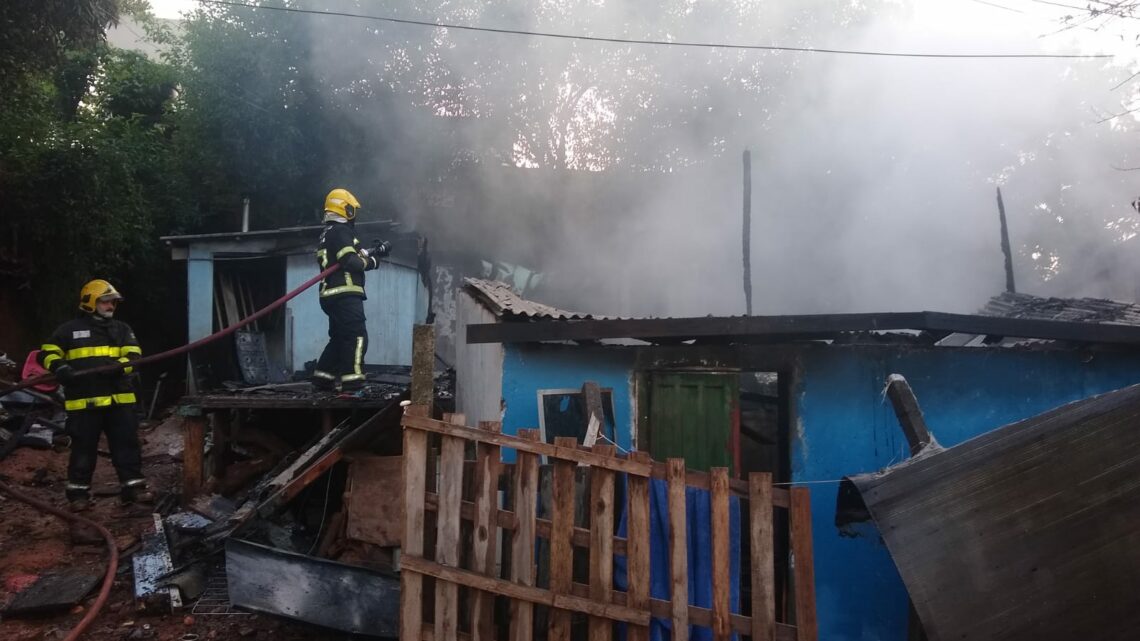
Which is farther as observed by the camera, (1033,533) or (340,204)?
(340,204)

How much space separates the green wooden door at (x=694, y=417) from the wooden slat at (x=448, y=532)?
2490mm

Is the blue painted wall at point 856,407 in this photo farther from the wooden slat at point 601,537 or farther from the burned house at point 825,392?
the wooden slat at point 601,537

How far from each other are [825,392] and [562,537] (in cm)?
300

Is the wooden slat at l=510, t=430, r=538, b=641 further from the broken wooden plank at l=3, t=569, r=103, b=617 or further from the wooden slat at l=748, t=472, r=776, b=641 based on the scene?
the broken wooden plank at l=3, t=569, r=103, b=617

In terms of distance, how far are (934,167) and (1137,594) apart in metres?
14.7

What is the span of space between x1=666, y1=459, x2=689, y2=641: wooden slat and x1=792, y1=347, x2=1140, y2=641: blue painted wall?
2473 millimetres

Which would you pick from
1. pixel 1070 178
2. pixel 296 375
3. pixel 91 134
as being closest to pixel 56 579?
pixel 296 375

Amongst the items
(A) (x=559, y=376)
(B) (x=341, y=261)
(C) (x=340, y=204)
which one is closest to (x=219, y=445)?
(B) (x=341, y=261)

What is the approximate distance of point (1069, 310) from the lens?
7.18 m

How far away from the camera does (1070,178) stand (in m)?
14.7

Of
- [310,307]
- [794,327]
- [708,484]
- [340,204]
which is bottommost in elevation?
[708,484]

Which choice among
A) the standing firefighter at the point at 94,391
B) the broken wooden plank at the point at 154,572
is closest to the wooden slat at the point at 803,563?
the broken wooden plank at the point at 154,572

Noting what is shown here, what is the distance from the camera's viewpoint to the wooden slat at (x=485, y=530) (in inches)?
121

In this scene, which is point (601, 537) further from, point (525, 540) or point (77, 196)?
point (77, 196)
